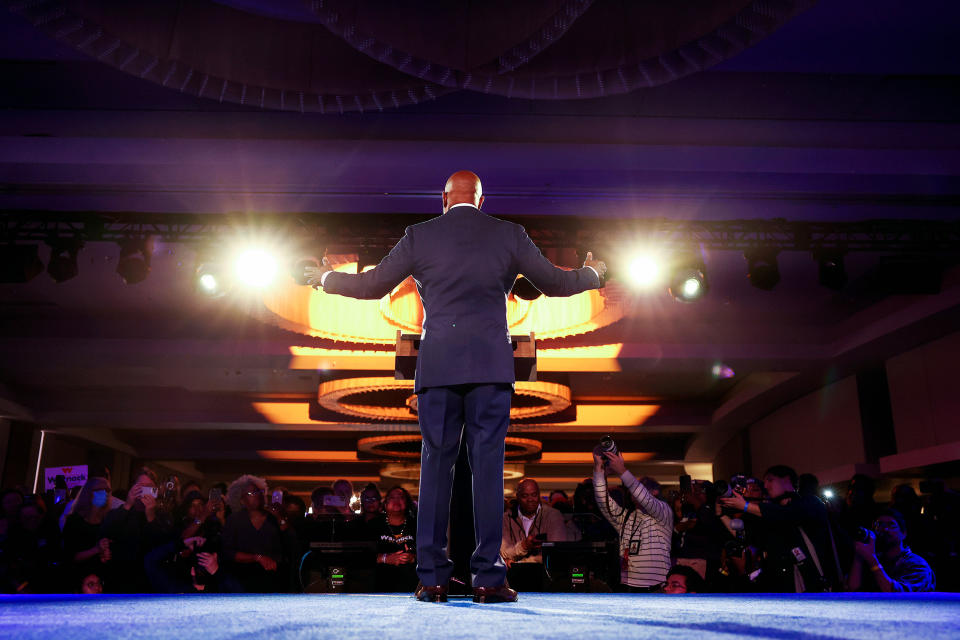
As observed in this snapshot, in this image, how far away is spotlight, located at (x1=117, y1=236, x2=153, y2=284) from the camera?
6852 mm

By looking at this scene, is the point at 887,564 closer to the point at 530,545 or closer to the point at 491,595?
the point at 530,545

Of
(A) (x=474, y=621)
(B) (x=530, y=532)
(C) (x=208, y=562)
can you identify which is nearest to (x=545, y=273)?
(A) (x=474, y=621)

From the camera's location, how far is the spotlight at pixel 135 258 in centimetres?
685

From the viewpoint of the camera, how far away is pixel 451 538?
8.45 feet

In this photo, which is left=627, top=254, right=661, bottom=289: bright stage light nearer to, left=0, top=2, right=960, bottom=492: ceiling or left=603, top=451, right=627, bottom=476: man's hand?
left=0, top=2, right=960, bottom=492: ceiling

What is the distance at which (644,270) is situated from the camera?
7145 millimetres

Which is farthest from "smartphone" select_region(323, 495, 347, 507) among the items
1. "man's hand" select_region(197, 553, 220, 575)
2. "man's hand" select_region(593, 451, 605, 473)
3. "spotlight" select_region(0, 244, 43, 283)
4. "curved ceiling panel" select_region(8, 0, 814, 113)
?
"curved ceiling panel" select_region(8, 0, 814, 113)

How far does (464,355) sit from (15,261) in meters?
6.11

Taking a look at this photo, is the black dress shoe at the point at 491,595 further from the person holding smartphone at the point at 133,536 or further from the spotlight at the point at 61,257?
the spotlight at the point at 61,257

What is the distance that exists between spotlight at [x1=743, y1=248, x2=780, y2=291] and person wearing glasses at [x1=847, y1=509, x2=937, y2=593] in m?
2.41

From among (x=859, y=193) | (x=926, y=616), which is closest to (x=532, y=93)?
(x=926, y=616)

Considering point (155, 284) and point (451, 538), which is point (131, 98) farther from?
point (451, 538)

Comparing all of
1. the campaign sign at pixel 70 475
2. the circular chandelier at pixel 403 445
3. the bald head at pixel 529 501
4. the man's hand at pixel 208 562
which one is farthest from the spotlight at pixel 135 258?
the circular chandelier at pixel 403 445

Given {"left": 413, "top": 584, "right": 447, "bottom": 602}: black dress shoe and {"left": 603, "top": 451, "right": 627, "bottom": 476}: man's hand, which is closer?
{"left": 413, "top": 584, "right": 447, "bottom": 602}: black dress shoe
